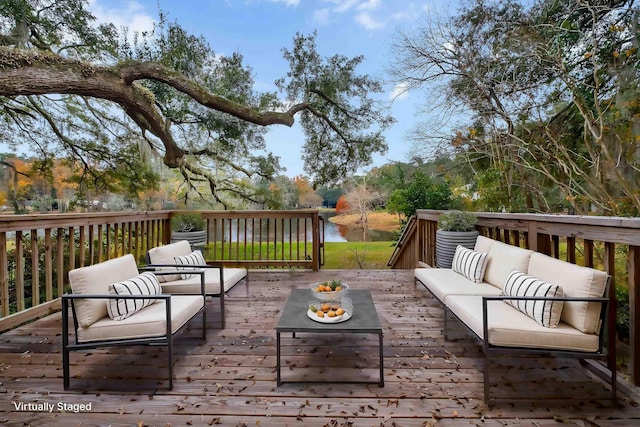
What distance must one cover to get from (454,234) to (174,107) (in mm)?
5517

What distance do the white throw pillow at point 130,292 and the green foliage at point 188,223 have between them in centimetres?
235

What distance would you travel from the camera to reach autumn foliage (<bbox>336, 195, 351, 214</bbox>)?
9413mm

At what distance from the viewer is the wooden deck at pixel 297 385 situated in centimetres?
167

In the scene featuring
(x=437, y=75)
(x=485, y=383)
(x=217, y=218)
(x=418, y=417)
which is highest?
(x=437, y=75)

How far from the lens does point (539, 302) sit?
1913mm

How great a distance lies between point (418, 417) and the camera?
1.67 meters

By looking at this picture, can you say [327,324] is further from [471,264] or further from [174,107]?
[174,107]

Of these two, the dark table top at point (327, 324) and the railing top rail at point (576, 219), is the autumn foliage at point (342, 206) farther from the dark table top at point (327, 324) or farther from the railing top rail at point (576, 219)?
the dark table top at point (327, 324)

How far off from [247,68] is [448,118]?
432 cm

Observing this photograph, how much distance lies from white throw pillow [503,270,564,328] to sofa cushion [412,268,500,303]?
0.48 m

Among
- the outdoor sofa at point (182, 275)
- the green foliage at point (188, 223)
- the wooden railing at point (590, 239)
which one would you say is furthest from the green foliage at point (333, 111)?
the outdoor sofa at point (182, 275)

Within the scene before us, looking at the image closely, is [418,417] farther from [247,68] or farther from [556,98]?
[247,68]

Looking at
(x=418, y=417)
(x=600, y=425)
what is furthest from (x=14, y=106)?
(x=600, y=425)

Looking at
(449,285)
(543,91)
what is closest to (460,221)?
(449,285)
